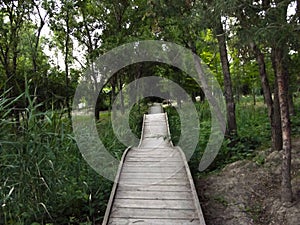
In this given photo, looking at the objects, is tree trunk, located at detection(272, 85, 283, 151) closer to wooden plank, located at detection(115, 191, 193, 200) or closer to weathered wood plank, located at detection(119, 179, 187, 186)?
weathered wood plank, located at detection(119, 179, 187, 186)

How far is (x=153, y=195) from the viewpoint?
13.6 feet

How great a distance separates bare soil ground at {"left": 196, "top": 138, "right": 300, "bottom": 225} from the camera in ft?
11.9

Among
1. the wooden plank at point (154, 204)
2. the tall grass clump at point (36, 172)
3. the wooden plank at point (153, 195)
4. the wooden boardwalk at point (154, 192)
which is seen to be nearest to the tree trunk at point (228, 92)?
the wooden boardwalk at point (154, 192)

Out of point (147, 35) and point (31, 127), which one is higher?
point (147, 35)

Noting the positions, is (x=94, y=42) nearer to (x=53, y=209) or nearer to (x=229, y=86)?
(x=229, y=86)

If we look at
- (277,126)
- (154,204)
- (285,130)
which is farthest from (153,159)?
(285,130)

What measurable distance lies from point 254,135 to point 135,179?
332 centimetres

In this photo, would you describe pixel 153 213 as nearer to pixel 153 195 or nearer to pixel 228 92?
pixel 153 195

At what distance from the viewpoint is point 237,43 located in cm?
356

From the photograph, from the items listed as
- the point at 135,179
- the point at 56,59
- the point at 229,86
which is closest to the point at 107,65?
the point at 56,59

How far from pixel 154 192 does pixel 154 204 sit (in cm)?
36

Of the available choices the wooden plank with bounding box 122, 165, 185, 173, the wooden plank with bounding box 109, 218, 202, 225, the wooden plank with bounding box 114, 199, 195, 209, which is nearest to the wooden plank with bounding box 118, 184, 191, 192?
the wooden plank with bounding box 114, 199, 195, 209

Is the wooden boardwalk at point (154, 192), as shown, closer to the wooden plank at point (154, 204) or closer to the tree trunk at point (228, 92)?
the wooden plank at point (154, 204)

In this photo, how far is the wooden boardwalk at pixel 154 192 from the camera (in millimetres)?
3551
